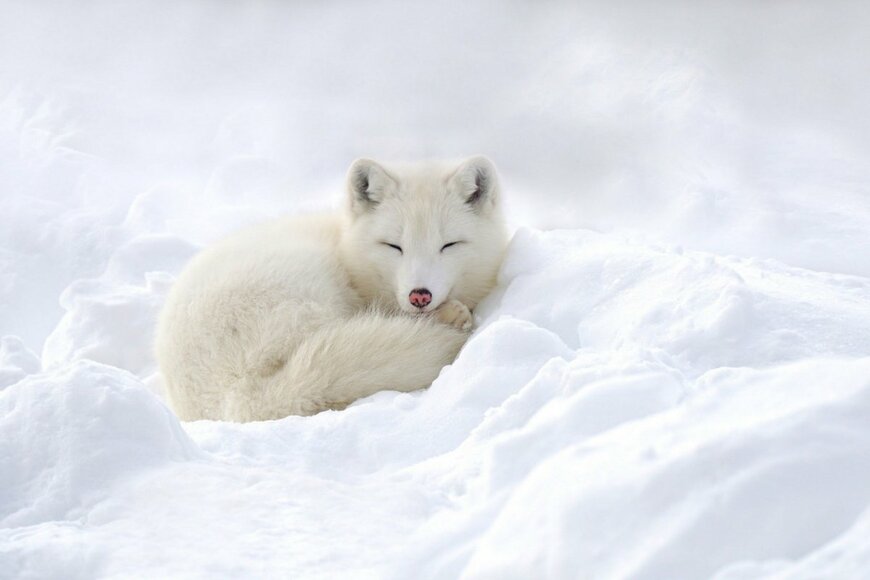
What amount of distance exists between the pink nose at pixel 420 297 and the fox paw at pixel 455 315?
0.07m

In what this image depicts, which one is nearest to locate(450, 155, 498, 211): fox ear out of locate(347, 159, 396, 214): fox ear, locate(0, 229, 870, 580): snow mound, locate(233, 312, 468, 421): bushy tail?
locate(347, 159, 396, 214): fox ear

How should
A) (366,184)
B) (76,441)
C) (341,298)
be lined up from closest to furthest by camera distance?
(76,441), (341,298), (366,184)

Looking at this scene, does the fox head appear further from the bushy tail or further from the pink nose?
the bushy tail

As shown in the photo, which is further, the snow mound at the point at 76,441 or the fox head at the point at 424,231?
the fox head at the point at 424,231

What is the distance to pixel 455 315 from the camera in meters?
3.40

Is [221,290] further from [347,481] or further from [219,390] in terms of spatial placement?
[347,481]

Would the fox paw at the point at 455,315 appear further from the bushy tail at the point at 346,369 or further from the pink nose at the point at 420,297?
the bushy tail at the point at 346,369

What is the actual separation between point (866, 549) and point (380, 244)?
279 centimetres

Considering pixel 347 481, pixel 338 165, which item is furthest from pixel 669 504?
pixel 338 165

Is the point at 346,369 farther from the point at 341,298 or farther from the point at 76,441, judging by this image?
the point at 76,441

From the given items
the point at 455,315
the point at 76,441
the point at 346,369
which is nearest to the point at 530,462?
the point at 76,441

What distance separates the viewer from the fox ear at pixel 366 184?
3713 millimetres

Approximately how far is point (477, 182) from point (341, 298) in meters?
0.84

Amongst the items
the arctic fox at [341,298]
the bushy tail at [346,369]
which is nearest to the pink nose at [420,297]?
the arctic fox at [341,298]
